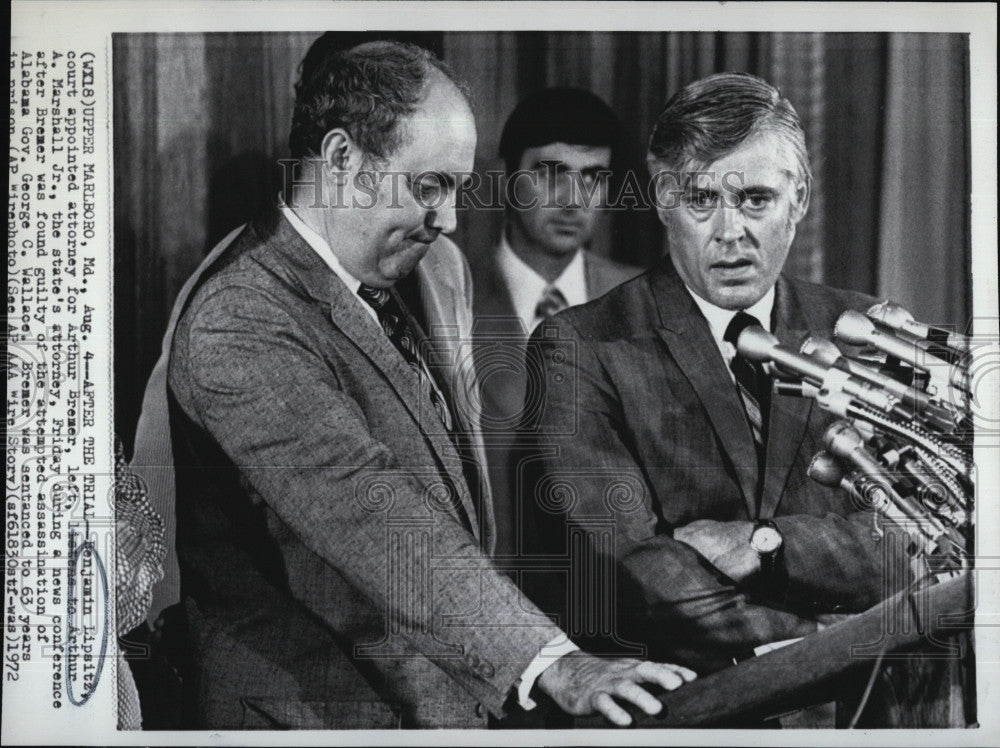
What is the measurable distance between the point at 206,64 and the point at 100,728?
1.89 meters

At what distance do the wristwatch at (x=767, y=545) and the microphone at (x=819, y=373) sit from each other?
379 millimetres

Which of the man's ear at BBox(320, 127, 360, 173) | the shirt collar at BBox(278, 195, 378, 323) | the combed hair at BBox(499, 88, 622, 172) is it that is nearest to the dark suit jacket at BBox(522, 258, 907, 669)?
the combed hair at BBox(499, 88, 622, 172)

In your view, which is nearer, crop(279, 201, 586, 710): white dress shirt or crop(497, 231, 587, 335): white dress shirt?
crop(279, 201, 586, 710): white dress shirt

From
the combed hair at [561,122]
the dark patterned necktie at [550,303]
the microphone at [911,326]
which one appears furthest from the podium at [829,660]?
the combed hair at [561,122]

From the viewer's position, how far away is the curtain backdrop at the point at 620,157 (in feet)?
9.80

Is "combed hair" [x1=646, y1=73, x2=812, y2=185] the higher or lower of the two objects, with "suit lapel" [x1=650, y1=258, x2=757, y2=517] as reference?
higher

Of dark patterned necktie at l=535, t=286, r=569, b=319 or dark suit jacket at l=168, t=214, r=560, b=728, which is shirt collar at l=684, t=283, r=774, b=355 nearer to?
dark patterned necktie at l=535, t=286, r=569, b=319

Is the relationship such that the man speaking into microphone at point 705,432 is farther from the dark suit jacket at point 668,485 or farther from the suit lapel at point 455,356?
the suit lapel at point 455,356

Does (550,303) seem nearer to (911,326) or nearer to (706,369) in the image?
(706,369)

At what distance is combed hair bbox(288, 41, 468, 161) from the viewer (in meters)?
2.96

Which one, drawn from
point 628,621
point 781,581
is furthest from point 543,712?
point 781,581

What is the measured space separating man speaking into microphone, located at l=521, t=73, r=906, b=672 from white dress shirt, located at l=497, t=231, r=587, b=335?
0.13 feet

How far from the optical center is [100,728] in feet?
9.75

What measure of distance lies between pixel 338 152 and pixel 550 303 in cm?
73
